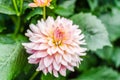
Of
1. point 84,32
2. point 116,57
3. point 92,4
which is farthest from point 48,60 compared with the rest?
point 116,57

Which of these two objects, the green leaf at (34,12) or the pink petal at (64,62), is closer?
the pink petal at (64,62)

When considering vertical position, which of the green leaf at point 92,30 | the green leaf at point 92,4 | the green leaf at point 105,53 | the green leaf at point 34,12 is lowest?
the green leaf at point 105,53

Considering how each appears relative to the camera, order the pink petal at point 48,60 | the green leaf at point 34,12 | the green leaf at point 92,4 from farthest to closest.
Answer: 1. the green leaf at point 92,4
2. the green leaf at point 34,12
3. the pink petal at point 48,60

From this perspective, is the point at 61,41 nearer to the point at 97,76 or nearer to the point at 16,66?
the point at 16,66

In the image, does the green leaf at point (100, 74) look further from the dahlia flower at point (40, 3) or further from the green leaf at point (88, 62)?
the dahlia flower at point (40, 3)

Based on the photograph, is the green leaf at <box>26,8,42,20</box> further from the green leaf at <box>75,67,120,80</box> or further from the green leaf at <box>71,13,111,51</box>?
the green leaf at <box>75,67,120,80</box>

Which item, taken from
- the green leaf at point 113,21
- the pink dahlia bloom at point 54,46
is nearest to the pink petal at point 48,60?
the pink dahlia bloom at point 54,46

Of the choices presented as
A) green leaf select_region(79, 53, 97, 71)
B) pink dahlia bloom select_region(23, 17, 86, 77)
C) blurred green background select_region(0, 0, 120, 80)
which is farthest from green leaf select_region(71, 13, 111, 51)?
green leaf select_region(79, 53, 97, 71)

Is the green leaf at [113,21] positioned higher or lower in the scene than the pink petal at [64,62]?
higher
